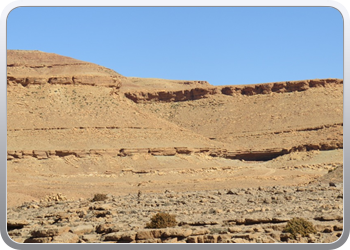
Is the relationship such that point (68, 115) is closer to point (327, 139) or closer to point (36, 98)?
point (36, 98)

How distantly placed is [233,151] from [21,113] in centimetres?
1947

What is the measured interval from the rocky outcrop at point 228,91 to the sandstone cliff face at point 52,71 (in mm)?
13340

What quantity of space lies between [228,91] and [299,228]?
254ft

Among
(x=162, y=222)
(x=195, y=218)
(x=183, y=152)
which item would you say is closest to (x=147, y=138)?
(x=183, y=152)

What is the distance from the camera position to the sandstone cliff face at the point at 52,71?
67475 mm

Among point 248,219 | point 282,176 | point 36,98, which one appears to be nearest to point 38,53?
point 36,98

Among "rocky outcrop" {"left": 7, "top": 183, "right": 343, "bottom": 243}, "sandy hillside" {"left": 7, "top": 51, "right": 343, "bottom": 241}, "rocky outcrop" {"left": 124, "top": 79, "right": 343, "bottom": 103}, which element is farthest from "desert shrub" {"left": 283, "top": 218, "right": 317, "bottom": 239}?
"rocky outcrop" {"left": 124, "top": 79, "right": 343, "bottom": 103}

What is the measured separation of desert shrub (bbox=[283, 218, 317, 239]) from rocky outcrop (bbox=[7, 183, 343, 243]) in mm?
146

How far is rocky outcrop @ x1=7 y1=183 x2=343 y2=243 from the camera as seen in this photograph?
16469 mm

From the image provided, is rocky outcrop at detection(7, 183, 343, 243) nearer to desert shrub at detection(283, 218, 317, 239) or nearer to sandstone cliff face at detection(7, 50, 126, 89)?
desert shrub at detection(283, 218, 317, 239)

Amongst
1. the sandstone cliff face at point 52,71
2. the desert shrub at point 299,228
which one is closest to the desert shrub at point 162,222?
the desert shrub at point 299,228

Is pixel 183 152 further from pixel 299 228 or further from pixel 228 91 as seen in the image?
pixel 299 228

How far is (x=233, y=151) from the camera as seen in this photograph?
6456 centimetres

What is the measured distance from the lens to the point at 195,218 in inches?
808
